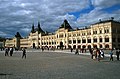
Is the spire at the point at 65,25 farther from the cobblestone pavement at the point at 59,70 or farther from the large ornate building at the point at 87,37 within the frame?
the cobblestone pavement at the point at 59,70

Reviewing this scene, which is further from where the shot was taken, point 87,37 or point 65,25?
point 65,25

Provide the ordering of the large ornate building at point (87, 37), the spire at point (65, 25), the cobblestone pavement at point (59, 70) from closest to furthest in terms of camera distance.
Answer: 1. the cobblestone pavement at point (59, 70)
2. the large ornate building at point (87, 37)
3. the spire at point (65, 25)

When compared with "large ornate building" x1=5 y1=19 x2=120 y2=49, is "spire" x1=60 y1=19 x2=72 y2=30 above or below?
above

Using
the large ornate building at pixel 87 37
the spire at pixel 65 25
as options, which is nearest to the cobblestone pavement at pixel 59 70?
the large ornate building at pixel 87 37

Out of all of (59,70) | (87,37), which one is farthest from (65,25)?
(59,70)

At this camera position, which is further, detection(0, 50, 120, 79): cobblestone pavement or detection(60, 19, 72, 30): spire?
detection(60, 19, 72, 30): spire

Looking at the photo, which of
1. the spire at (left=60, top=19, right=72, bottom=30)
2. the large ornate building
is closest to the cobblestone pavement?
the large ornate building

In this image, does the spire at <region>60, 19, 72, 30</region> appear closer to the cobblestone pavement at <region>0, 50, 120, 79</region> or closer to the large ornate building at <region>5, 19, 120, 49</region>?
the large ornate building at <region>5, 19, 120, 49</region>

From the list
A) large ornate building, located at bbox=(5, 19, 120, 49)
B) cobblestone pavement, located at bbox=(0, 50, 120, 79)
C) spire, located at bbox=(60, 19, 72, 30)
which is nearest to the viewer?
cobblestone pavement, located at bbox=(0, 50, 120, 79)

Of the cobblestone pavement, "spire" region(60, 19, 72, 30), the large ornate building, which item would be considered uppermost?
"spire" region(60, 19, 72, 30)

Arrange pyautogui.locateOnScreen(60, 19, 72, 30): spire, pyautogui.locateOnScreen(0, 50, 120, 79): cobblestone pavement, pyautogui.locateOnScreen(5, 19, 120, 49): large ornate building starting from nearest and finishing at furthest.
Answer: pyautogui.locateOnScreen(0, 50, 120, 79): cobblestone pavement, pyautogui.locateOnScreen(5, 19, 120, 49): large ornate building, pyautogui.locateOnScreen(60, 19, 72, 30): spire

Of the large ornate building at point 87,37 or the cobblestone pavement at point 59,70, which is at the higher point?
the large ornate building at point 87,37

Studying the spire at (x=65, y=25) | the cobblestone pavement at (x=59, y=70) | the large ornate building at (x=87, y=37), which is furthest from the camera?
the spire at (x=65, y=25)

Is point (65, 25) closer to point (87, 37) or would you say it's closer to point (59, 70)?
point (87, 37)
